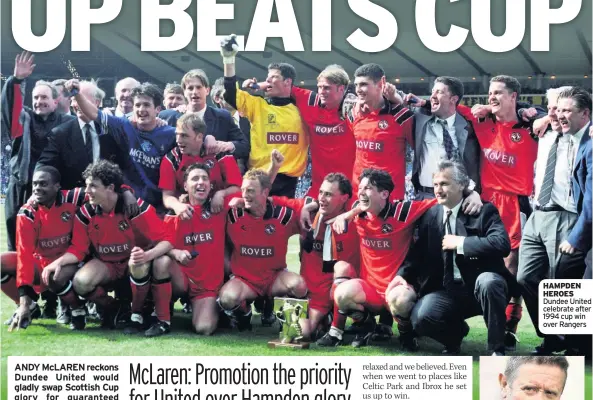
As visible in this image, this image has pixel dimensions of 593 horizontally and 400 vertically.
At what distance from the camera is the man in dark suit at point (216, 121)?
18.7 feet

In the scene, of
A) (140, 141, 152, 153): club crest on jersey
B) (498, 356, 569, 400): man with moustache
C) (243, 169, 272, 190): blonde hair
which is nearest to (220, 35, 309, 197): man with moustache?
(243, 169, 272, 190): blonde hair

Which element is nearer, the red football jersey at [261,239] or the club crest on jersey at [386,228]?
the club crest on jersey at [386,228]

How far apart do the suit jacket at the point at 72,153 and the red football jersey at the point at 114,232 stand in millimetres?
206

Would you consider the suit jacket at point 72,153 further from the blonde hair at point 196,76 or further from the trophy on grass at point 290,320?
the trophy on grass at point 290,320

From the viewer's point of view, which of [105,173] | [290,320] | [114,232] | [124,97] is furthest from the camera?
[124,97]

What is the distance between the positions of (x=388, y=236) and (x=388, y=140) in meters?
0.61

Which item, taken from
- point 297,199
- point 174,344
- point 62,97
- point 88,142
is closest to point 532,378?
point 297,199

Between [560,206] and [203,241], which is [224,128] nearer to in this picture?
[203,241]

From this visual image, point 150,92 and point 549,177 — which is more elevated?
point 150,92

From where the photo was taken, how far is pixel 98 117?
5699 mm

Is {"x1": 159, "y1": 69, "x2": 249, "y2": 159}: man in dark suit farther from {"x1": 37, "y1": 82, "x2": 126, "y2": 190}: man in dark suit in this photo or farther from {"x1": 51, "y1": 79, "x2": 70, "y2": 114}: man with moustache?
{"x1": 51, "y1": 79, "x2": 70, "y2": 114}: man with moustache

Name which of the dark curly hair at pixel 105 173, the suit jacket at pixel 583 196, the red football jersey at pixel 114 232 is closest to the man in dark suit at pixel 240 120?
the red football jersey at pixel 114 232

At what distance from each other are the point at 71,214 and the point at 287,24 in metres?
1.79
